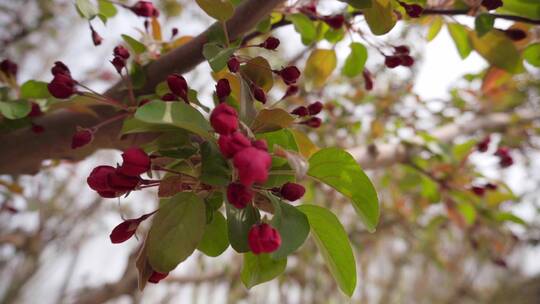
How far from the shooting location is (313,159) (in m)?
0.54

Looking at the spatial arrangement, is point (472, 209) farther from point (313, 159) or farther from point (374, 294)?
point (374, 294)

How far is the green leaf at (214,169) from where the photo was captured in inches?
17.4

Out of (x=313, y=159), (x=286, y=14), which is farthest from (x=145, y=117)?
(x=286, y=14)

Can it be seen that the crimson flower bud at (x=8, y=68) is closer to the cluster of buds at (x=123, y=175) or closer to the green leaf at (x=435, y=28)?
the cluster of buds at (x=123, y=175)

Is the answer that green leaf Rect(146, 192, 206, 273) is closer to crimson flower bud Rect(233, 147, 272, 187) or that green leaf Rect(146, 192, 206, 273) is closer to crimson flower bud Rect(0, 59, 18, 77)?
crimson flower bud Rect(233, 147, 272, 187)

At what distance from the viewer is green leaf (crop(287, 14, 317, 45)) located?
786 mm

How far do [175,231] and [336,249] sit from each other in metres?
0.20

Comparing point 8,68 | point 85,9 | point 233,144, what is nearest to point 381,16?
point 233,144

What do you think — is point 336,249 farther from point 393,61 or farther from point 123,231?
point 393,61

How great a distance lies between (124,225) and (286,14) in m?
0.50

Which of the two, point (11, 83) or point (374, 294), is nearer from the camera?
point (11, 83)

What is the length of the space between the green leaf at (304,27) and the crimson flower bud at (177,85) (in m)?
0.34

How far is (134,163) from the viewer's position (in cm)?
44

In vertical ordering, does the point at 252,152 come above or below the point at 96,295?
above
